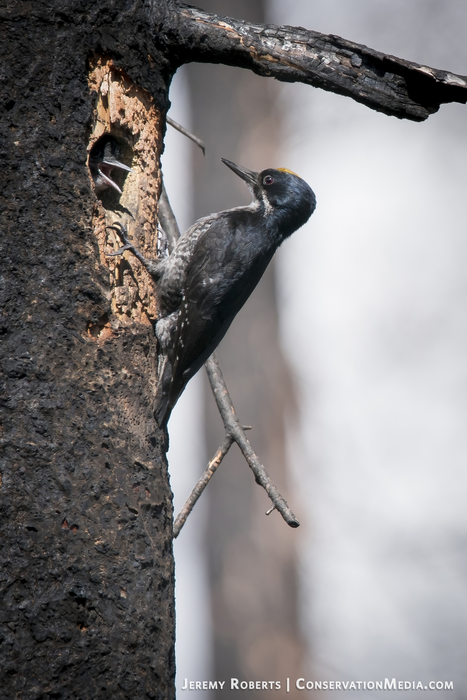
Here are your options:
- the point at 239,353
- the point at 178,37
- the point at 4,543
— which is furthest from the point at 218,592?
the point at 178,37

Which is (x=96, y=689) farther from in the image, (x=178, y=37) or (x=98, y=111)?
(x=178, y=37)

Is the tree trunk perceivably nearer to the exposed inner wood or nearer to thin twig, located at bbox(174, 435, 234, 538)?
thin twig, located at bbox(174, 435, 234, 538)

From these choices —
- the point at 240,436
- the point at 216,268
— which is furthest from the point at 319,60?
the point at 240,436

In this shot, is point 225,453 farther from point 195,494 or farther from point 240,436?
point 195,494

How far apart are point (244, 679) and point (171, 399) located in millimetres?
3287

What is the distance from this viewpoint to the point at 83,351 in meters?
1.40

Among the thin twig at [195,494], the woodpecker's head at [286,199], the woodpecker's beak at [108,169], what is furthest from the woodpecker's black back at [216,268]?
the woodpecker's beak at [108,169]

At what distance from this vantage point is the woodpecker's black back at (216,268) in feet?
6.83

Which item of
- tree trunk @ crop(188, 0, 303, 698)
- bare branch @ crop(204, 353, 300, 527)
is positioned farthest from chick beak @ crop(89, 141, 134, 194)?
tree trunk @ crop(188, 0, 303, 698)

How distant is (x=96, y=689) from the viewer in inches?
47.7

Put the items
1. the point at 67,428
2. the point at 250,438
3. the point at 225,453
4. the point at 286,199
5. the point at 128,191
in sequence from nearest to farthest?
1. the point at 67,428
2. the point at 128,191
3. the point at 225,453
4. the point at 286,199
5. the point at 250,438

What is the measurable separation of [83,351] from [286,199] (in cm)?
165

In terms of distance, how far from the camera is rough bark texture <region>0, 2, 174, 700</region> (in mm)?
1207

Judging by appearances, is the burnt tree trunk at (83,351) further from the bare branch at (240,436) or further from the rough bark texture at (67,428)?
the bare branch at (240,436)
